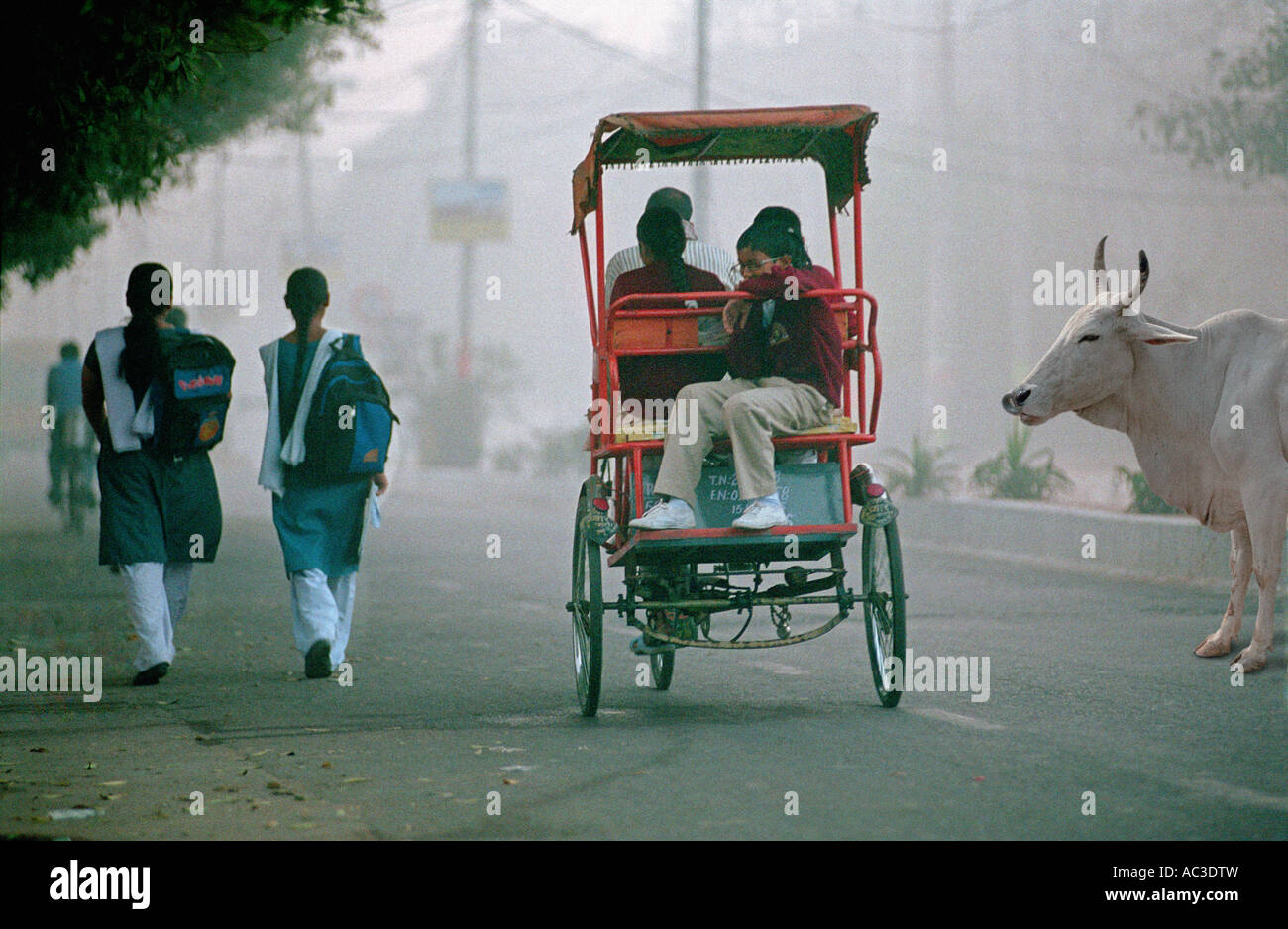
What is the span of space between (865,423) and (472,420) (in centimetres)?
3202

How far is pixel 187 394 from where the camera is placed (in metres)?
9.64

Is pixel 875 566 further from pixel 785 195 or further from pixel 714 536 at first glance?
pixel 785 195

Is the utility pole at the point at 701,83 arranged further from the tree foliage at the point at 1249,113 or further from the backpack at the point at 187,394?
the backpack at the point at 187,394

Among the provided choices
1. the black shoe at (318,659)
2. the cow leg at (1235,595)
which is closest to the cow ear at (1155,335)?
the cow leg at (1235,595)

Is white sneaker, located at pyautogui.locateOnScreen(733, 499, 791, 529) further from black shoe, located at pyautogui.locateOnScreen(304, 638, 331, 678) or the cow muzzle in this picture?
black shoe, located at pyautogui.locateOnScreen(304, 638, 331, 678)

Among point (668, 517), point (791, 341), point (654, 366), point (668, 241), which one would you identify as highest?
point (668, 241)

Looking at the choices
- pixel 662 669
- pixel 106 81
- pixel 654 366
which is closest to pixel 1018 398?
pixel 654 366

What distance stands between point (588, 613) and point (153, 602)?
2.58 metres

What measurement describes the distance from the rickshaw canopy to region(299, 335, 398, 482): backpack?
146cm

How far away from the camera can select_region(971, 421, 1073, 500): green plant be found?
19469 millimetres

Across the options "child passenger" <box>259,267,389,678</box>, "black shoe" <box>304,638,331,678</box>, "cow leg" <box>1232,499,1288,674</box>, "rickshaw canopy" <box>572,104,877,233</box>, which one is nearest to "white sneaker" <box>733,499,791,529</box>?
"rickshaw canopy" <box>572,104,877,233</box>

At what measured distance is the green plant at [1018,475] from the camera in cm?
1947

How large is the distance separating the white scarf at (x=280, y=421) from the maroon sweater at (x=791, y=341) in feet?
8.77

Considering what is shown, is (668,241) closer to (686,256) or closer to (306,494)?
(686,256)
